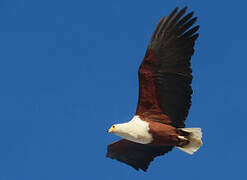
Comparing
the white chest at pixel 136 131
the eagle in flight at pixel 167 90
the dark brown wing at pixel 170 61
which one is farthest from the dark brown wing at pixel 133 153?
the dark brown wing at pixel 170 61

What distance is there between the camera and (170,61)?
11125 mm

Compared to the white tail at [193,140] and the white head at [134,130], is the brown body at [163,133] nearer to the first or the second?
the white head at [134,130]

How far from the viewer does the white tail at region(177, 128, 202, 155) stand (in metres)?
11.7

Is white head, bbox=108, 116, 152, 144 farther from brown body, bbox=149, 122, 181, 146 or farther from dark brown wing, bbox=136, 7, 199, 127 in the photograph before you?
dark brown wing, bbox=136, 7, 199, 127

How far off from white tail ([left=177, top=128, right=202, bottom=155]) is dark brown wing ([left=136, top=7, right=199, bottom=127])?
658mm

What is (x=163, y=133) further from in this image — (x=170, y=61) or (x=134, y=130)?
(x=170, y=61)

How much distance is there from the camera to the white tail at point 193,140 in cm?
1166

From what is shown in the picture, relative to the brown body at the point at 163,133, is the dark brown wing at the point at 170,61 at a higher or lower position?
higher

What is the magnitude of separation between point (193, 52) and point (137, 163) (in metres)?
3.73

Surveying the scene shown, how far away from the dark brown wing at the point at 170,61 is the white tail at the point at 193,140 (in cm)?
66

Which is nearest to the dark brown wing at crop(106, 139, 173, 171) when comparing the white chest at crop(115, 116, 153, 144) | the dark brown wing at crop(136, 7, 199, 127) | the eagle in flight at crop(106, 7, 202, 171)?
the eagle in flight at crop(106, 7, 202, 171)

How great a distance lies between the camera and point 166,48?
1117 centimetres

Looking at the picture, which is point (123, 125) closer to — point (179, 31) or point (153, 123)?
point (153, 123)

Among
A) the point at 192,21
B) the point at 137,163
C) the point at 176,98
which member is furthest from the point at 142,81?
the point at 137,163
